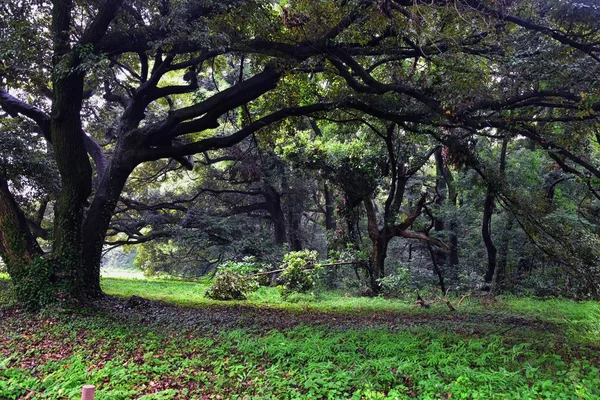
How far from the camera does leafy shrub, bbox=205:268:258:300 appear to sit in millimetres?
10219

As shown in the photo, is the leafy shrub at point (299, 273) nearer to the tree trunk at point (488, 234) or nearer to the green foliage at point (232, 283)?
the green foliage at point (232, 283)

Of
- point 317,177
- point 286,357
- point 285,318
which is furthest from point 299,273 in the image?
point 286,357

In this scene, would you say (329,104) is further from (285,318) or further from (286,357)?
(286,357)

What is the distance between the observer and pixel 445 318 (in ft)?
25.6

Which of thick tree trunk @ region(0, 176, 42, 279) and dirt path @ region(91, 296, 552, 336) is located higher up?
thick tree trunk @ region(0, 176, 42, 279)

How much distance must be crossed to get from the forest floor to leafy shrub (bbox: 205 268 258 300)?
2.65 meters

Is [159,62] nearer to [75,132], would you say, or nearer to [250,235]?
[75,132]

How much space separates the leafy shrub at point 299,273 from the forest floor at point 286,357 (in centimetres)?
264

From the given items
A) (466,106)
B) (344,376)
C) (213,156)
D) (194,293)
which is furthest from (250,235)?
(344,376)

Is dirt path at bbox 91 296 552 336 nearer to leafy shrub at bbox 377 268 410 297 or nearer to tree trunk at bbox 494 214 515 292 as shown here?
leafy shrub at bbox 377 268 410 297

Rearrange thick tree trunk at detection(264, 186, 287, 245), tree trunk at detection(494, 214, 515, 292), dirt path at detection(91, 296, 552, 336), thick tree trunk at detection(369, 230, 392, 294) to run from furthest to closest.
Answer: thick tree trunk at detection(264, 186, 287, 245) → tree trunk at detection(494, 214, 515, 292) → thick tree trunk at detection(369, 230, 392, 294) → dirt path at detection(91, 296, 552, 336)

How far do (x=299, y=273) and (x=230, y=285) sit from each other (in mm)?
1746

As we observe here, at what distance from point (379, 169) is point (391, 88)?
531cm

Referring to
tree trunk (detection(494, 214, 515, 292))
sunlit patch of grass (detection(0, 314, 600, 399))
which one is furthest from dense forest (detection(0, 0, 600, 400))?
tree trunk (detection(494, 214, 515, 292))
